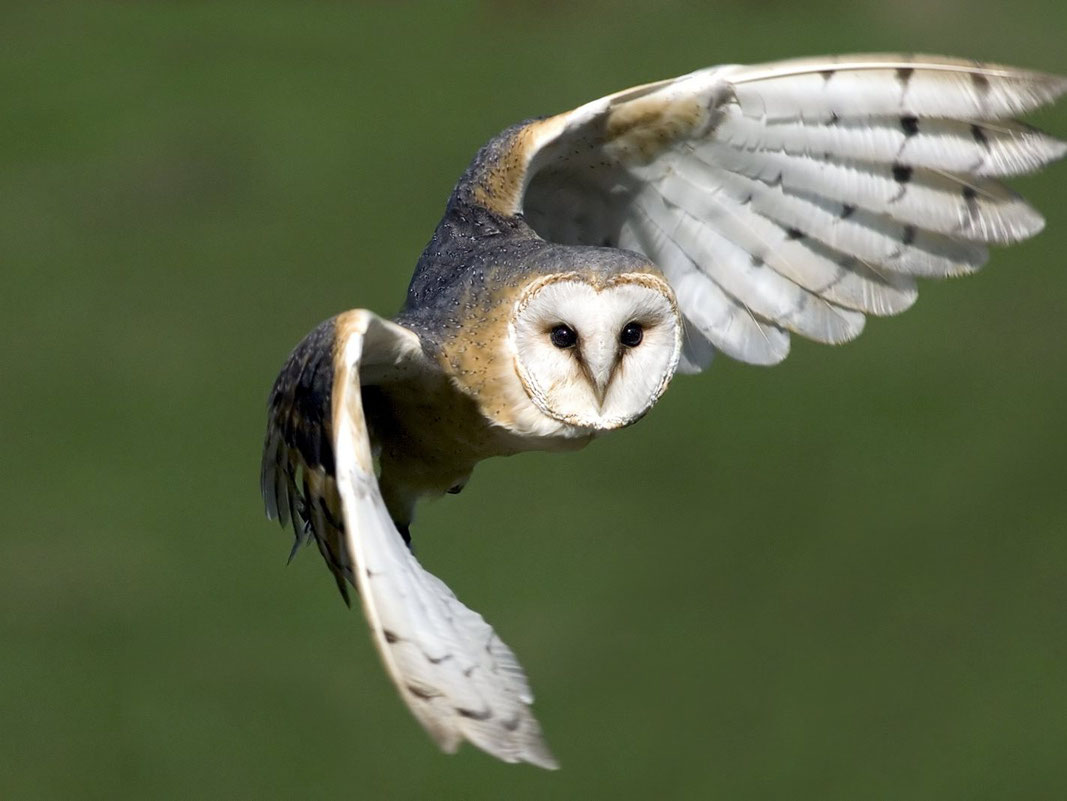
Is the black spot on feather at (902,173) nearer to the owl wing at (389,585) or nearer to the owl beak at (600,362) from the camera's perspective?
the owl beak at (600,362)

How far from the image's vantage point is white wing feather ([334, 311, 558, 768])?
3.49 m

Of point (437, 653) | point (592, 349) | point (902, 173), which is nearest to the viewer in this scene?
point (437, 653)

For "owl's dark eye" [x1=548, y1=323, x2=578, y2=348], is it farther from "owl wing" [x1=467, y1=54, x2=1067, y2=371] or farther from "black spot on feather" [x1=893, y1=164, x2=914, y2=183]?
"black spot on feather" [x1=893, y1=164, x2=914, y2=183]

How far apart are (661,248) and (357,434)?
1.52 metres

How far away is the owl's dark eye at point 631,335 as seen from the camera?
14.1 ft

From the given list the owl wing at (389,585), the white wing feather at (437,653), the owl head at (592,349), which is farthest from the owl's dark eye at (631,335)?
the white wing feather at (437,653)

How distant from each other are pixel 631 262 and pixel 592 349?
0.60 ft

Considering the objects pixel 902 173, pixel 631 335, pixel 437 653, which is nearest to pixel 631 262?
pixel 631 335

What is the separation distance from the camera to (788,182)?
498 centimetres

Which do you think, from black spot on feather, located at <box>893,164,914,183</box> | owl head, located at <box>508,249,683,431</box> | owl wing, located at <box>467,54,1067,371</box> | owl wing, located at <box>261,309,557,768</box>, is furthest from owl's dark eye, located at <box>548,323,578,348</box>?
black spot on feather, located at <box>893,164,914,183</box>

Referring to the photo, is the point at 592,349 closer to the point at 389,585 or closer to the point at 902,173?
the point at 389,585

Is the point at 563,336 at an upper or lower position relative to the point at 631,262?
lower

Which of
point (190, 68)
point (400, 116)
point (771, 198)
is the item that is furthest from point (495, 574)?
point (771, 198)

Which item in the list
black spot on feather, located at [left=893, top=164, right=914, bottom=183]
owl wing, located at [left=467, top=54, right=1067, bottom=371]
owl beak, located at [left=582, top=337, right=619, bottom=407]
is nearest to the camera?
owl beak, located at [left=582, top=337, right=619, bottom=407]
